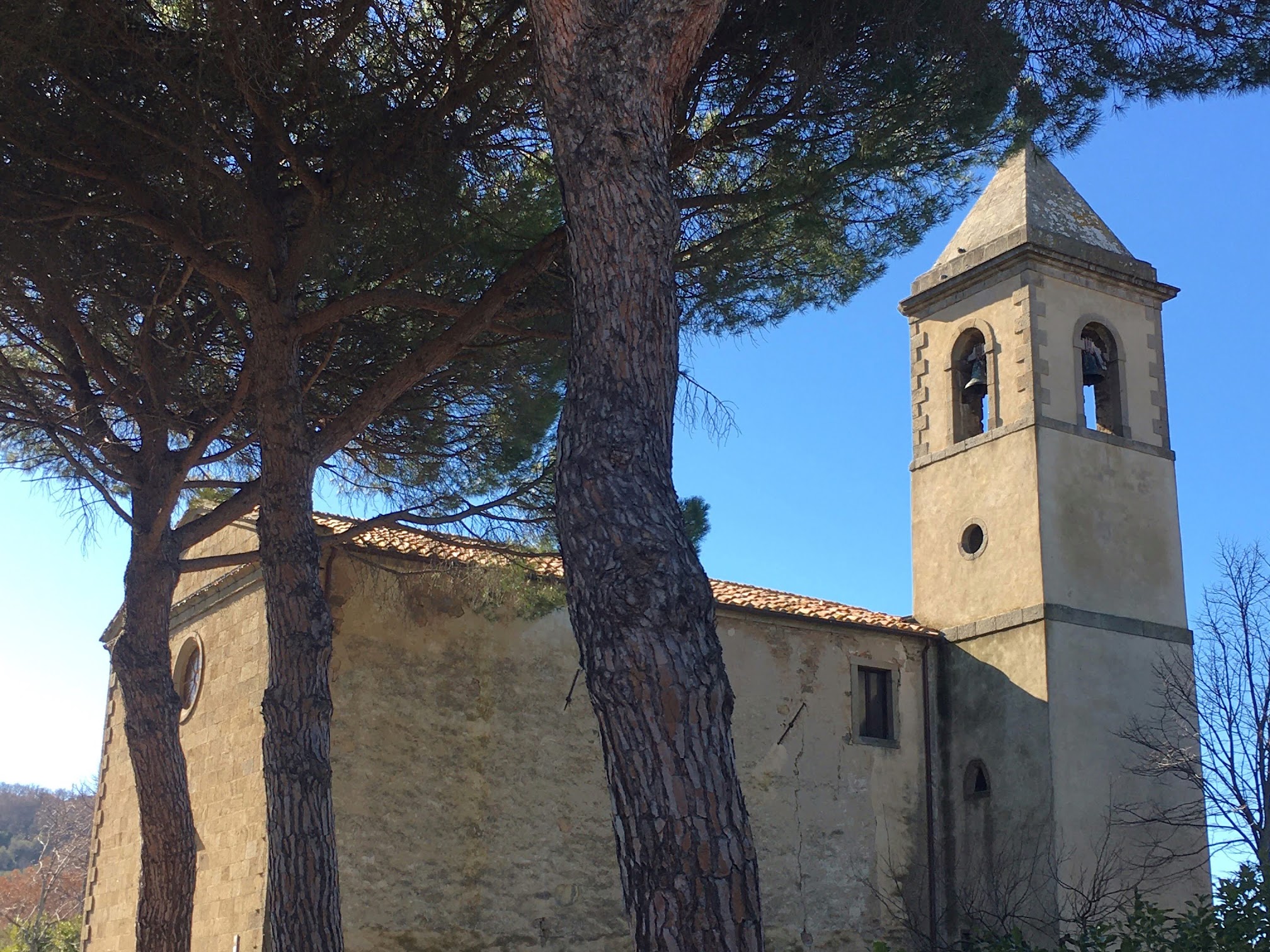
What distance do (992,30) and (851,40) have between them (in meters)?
0.82

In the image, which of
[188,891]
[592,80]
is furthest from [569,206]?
[188,891]

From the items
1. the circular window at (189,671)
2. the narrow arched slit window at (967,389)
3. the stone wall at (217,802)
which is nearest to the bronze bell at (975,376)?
the narrow arched slit window at (967,389)

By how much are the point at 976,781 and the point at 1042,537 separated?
2599mm

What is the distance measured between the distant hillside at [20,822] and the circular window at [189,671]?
35804 millimetres

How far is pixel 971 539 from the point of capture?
15758 mm

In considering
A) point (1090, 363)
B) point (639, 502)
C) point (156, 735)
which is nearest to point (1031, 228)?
point (1090, 363)

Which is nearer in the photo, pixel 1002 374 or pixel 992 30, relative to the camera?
pixel 992 30

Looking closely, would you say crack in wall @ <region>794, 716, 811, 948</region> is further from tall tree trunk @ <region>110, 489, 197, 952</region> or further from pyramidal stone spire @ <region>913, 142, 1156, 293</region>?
tall tree trunk @ <region>110, 489, 197, 952</region>

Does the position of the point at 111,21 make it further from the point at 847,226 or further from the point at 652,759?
the point at 652,759

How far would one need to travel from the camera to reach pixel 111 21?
7.79 m

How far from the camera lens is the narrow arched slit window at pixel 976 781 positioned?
1480 centimetres

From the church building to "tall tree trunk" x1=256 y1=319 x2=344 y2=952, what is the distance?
3.37m

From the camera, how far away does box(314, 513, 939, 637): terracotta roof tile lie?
11.2 metres

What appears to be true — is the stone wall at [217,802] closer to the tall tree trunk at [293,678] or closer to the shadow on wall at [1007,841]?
the tall tree trunk at [293,678]
